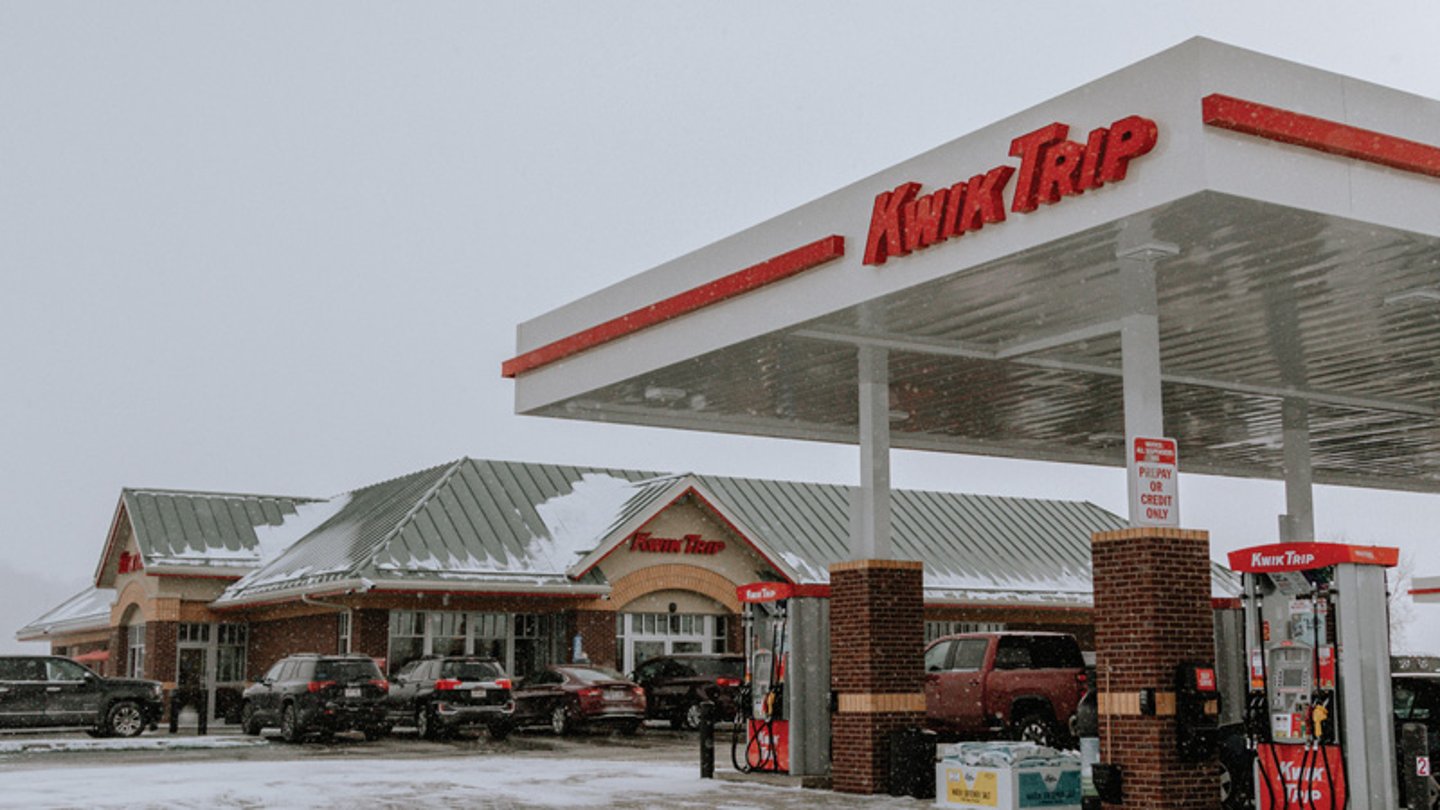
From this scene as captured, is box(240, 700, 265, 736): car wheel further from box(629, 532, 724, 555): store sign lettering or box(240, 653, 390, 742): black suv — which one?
box(629, 532, 724, 555): store sign lettering

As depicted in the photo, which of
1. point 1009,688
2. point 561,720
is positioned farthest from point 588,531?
point 1009,688

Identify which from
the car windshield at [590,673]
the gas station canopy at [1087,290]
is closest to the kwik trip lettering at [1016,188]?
the gas station canopy at [1087,290]

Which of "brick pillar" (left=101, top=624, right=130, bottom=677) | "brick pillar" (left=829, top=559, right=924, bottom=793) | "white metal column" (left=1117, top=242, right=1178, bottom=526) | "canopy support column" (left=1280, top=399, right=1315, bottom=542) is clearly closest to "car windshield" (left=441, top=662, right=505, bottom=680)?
"brick pillar" (left=829, top=559, right=924, bottom=793)

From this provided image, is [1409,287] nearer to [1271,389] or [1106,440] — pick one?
[1271,389]

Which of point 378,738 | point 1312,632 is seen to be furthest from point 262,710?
point 1312,632

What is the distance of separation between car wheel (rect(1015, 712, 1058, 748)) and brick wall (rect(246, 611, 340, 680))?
19.0 metres

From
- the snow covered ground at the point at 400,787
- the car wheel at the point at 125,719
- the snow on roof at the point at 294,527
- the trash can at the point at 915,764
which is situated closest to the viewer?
the snow covered ground at the point at 400,787

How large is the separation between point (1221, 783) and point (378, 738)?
1964 cm

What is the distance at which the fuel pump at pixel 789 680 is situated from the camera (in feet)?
66.0

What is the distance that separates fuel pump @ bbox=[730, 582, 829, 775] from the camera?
2012 cm

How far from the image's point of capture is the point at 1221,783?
51.3ft

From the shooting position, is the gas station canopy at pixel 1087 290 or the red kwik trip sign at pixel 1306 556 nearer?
the gas station canopy at pixel 1087 290

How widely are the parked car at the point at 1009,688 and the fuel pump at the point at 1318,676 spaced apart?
685 centimetres

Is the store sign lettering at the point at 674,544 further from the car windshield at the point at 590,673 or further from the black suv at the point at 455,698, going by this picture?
the black suv at the point at 455,698
